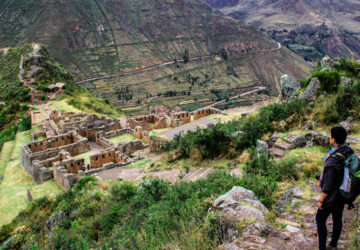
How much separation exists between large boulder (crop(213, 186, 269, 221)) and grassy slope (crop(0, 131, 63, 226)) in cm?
1071

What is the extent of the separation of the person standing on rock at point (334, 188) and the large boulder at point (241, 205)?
114cm

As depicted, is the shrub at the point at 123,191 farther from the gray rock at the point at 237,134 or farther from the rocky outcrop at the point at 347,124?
the rocky outcrop at the point at 347,124

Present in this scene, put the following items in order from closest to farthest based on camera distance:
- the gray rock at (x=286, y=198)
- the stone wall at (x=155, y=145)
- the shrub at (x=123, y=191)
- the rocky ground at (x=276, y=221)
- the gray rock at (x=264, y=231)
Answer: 1. the rocky ground at (x=276, y=221)
2. the gray rock at (x=264, y=231)
3. the gray rock at (x=286, y=198)
4. the shrub at (x=123, y=191)
5. the stone wall at (x=155, y=145)

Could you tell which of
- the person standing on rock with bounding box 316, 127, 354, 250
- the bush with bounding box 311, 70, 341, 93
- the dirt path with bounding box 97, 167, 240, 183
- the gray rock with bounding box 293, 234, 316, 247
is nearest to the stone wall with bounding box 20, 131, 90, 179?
the dirt path with bounding box 97, 167, 240, 183

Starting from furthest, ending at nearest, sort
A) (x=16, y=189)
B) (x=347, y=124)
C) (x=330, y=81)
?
(x=16, y=189) < (x=330, y=81) < (x=347, y=124)

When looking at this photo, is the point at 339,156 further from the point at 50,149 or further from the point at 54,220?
the point at 50,149

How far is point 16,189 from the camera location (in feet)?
49.1

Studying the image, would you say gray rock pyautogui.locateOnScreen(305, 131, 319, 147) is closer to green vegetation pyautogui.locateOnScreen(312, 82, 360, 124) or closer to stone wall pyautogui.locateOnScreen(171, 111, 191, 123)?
green vegetation pyautogui.locateOnScreen(312, 82, 360, 124)

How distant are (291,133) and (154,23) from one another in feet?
358

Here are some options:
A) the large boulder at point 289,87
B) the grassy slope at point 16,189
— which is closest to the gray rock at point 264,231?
the large boulder at point 289,87

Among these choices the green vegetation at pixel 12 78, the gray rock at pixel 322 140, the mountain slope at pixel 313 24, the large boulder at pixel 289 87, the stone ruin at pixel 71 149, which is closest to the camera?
the gray rock at pixel 322 140

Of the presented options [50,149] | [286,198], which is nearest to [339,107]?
[286,198]

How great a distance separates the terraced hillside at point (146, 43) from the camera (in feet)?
261

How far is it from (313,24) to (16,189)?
18238 centimetres
